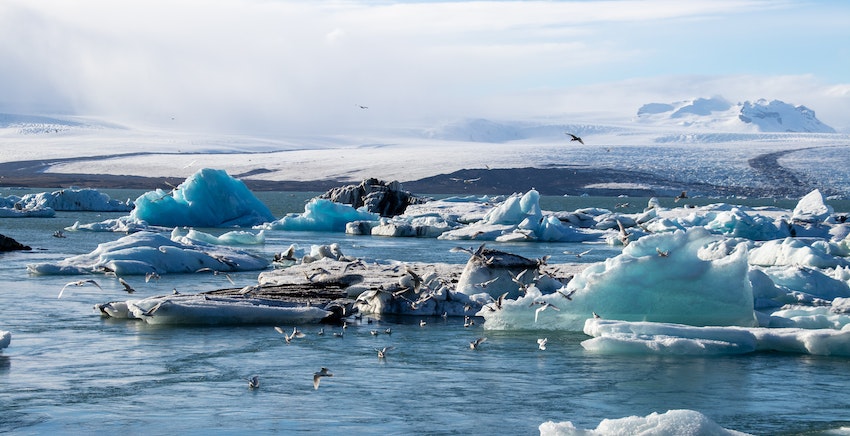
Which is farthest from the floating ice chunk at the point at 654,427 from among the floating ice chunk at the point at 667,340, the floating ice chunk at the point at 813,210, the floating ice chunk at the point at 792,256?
the floating ice chunk at the point at 813,210

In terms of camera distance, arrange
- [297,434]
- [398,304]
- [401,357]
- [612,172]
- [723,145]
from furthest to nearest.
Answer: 1. [723,145]
2. [612,172]
3. [398,304]
4. [401,357]
5. [297,434]

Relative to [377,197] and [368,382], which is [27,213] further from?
[368,382]

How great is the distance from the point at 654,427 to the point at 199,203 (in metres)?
28.6

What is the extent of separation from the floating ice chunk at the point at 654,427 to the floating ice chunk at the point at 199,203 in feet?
88.9

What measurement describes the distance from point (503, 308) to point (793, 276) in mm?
4804

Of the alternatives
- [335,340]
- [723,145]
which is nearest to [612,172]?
[723,145]

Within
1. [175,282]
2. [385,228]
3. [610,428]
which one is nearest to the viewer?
[610,428]

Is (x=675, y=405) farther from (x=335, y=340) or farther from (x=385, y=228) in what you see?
(x=385, y=228)

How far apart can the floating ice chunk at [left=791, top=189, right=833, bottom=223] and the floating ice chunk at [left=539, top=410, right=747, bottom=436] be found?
85.8ft

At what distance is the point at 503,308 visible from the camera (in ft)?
38.1

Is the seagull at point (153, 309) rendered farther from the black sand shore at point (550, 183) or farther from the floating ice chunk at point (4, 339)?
the black sand shore at point (550, 183)

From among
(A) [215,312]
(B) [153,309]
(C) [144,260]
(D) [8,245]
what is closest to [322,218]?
(D) [8,245]

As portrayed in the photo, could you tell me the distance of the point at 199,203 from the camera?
110 ft

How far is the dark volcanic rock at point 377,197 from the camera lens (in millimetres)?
40844
